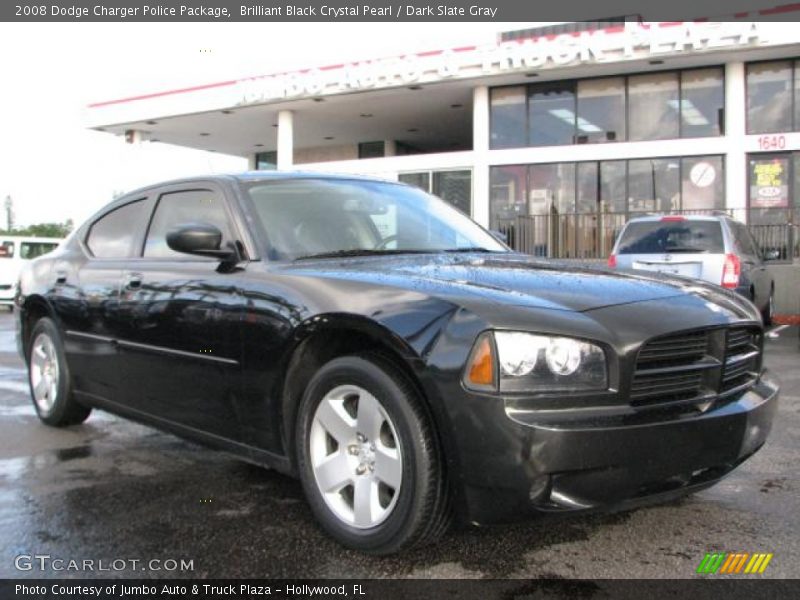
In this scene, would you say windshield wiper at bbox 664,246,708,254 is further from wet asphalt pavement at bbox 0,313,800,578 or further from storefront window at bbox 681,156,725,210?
storefront window at bbox 681,156,725,210

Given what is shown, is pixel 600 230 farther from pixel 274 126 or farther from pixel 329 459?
pixel 329 459

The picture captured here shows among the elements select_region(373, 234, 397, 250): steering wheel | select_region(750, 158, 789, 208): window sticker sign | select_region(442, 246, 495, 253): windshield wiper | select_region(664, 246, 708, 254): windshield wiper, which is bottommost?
select_region(442, 246, 495, 253): windshield wiper

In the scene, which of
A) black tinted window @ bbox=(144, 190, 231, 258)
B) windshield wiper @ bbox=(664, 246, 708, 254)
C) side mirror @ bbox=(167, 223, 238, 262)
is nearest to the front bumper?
side mirror @ bbox=(167, 223, 238, 262)

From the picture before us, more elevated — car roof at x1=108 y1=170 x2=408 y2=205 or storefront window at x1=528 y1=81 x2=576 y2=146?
storefront window at x1=528 y1=81 x2=576 y2=146

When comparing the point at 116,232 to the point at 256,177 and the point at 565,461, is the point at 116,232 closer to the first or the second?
the point at 256,177

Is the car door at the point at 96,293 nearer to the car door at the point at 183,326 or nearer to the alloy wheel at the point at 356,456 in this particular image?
the car door at the point at 183,326

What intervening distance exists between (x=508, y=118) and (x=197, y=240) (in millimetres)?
17498

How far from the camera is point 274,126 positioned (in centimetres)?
2583

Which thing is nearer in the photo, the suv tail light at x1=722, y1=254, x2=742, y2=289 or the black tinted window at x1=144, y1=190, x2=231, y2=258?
the black tinted window at x1=144, y1=190, x2=231, y2=258

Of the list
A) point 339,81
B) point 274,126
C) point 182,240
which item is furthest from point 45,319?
point 274,126

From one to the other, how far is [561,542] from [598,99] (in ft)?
57.7

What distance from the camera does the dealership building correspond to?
1709 cm

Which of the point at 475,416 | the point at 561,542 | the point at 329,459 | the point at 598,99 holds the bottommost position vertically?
the point at 561,542

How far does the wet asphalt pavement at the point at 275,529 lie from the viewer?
2840 millimetres
